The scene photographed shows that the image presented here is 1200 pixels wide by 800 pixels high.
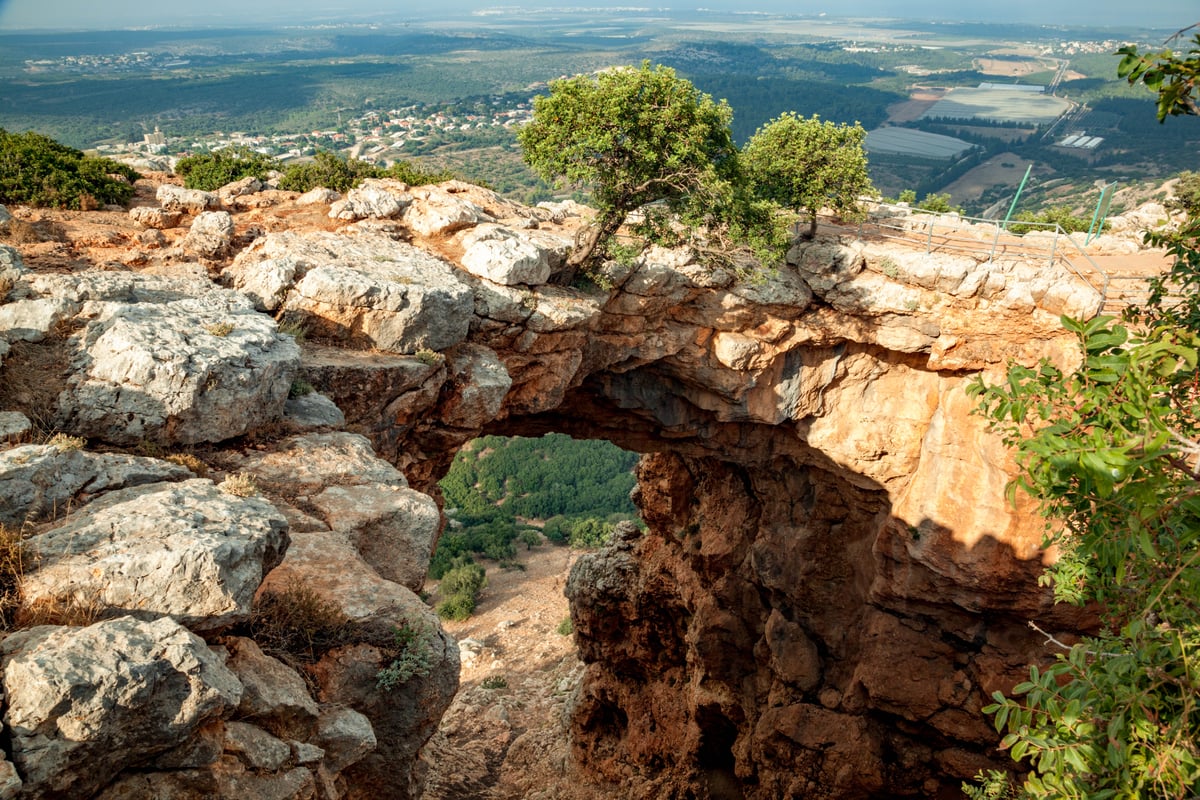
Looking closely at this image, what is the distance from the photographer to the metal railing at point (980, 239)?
760 inches

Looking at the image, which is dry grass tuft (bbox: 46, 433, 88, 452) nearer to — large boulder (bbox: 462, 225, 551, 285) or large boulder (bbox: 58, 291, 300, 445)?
large boulder (bbox: 58, 291, 300, 445)

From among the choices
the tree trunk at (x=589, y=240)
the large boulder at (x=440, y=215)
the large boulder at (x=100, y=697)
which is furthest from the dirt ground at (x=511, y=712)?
the large boulder at (x=100, y=697)

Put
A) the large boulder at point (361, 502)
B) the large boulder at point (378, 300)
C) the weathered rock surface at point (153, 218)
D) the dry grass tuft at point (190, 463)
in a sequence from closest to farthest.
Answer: the dry grass tuft at point (190, 463) < the large boulder at point (361, 502) < the large boulder at point (378, 300) < the weathered rock surface at point (153, 218)

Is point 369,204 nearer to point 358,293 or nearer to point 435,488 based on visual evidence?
point 358,293

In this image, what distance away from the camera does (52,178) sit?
59.5ft

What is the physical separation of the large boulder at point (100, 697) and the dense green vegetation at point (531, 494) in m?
48.7

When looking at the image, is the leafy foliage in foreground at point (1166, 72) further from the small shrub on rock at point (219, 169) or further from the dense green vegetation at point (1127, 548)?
the small shrub on rock at point (219, 169)

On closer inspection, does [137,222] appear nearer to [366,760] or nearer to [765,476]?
[366,760]

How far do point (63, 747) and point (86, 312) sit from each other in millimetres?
8243

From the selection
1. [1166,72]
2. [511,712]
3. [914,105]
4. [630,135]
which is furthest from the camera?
[914,105]

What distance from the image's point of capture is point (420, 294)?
15.0m

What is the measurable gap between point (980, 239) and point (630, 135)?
37.5ft

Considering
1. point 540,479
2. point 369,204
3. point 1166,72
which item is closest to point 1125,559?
point 1166,72

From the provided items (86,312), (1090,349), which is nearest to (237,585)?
(86,312)
